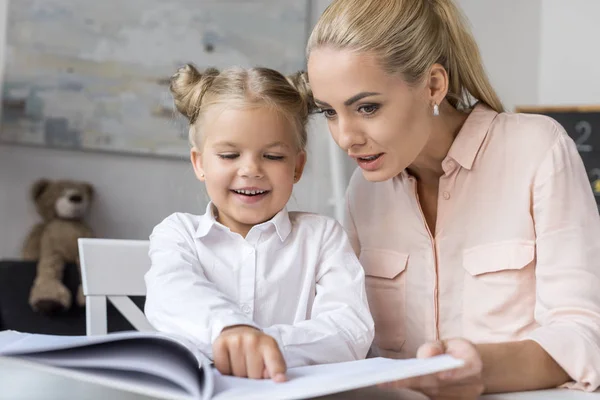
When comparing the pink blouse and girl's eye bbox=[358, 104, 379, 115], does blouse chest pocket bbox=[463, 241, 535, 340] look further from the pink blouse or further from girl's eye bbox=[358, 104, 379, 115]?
girl's eye bbox=[358, 104, 379, 115]

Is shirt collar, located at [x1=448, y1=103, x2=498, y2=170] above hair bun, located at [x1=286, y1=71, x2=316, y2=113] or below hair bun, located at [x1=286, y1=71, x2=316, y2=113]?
below

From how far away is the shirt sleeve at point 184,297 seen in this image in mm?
871

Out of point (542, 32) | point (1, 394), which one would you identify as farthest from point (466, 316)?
point (542, 32)

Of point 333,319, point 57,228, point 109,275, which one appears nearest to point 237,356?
point 333,319

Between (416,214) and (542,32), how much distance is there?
3213 millimetres

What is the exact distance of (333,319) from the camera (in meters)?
0.96

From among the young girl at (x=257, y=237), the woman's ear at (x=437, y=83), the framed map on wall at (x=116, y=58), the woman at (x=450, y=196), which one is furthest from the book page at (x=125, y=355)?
the framed map on wall at (x=116, y=58)

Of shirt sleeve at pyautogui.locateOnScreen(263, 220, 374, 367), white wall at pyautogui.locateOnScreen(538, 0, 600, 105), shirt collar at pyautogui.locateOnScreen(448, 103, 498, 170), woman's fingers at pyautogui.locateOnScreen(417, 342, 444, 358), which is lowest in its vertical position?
shirt sleeve at pyautogui.locateOnScreen(263, 220, 374, 367)

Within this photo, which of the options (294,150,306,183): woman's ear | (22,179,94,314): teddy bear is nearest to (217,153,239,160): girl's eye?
(294,150,306,183): woman's ear

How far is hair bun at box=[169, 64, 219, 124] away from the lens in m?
1.19

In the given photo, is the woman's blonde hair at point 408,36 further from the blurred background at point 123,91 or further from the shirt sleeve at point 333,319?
the blurred background at point 123,91

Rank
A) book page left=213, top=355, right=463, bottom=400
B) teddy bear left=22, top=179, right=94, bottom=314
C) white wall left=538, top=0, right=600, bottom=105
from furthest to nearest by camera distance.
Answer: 1. white wall left=538, top=0, right=600, bottom=105
2. teddy bear left=22, top=179, right=94, bottom=314
3. book page left=213, top=355, right=463, bottom=400

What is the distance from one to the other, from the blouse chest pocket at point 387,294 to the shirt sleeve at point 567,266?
0.24 meters

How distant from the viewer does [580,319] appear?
90 centimetres
